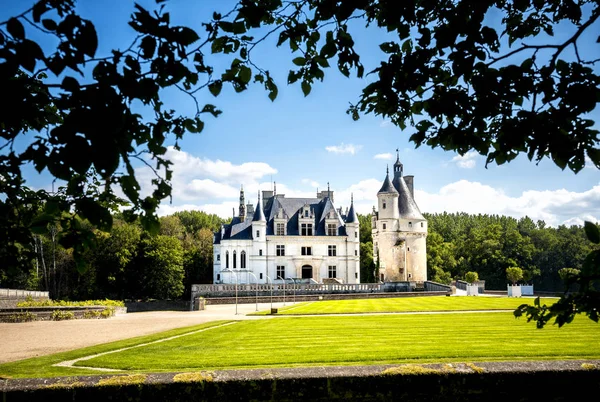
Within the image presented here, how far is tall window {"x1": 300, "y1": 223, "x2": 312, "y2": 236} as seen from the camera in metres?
56.6

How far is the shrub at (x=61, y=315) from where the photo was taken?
27078 millimetres

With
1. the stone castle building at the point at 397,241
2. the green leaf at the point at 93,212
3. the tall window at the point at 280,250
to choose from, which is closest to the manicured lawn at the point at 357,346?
the green leaf at the point at 93,212

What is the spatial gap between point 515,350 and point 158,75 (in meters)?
10.2

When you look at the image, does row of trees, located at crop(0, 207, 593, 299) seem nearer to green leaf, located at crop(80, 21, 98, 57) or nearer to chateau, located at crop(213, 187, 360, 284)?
chateau, located at crop(213, 187, 360, 284)

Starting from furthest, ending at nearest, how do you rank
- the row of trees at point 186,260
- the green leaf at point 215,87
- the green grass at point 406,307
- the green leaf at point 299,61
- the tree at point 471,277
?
the row of trees at point 186,260 < the tree at point 471,277 < the green grass at point 406,307 < the green leaf at point 299,61 < the green leaf at point 215,87

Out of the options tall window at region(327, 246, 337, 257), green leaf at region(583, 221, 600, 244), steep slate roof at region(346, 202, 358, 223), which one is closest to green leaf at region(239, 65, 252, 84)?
green leaf at region(583, 221, 600, 244)

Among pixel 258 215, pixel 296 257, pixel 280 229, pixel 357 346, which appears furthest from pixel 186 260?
pixel 357 346

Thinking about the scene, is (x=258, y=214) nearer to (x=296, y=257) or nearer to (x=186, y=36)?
(x=296, y=257)

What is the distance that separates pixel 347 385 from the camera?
4730 mm

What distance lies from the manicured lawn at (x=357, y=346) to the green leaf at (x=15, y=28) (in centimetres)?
741

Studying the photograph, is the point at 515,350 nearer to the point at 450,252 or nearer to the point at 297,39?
the point at 297,39

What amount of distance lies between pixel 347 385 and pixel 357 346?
23.8ft

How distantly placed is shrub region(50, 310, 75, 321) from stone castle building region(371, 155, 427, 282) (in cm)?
3788

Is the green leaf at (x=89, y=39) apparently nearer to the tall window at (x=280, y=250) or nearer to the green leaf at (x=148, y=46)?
the green leaf at (x=148, y=46)
